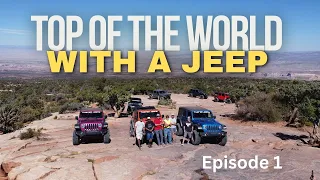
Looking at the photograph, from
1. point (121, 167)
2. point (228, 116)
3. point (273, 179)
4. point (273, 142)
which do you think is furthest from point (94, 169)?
point (228, 116)

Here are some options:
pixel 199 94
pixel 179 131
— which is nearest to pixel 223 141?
pixel 179 131

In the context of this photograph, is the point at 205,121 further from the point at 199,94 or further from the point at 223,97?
the point at 199,94

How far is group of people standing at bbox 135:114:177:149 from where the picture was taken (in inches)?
645

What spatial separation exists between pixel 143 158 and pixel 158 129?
2968mm

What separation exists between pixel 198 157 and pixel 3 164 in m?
7.41

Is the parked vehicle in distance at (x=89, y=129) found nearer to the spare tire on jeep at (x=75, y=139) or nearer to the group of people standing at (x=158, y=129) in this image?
the spare tire on jeep at (x=75, y=139)

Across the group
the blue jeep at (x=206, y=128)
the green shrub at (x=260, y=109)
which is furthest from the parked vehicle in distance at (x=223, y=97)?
the blue jeep at (x=206, y=128)

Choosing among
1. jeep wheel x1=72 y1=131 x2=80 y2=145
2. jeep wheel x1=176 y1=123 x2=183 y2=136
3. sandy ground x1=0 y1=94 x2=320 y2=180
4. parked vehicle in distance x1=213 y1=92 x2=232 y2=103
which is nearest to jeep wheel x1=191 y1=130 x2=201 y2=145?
sandy ground x1=0 y1=94 x2=320 y2=180

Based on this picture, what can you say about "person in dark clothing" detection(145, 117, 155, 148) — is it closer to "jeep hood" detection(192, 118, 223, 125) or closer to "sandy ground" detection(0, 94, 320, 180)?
"sandy ground" detection(0, 94, 320, 180)

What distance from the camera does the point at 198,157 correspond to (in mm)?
15031

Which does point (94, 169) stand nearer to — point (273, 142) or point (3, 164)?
point (3, 164)

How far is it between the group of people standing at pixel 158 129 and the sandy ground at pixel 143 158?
1.60 feet

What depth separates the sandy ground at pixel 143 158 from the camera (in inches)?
497

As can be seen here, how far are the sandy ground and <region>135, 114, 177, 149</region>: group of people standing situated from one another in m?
0.49
